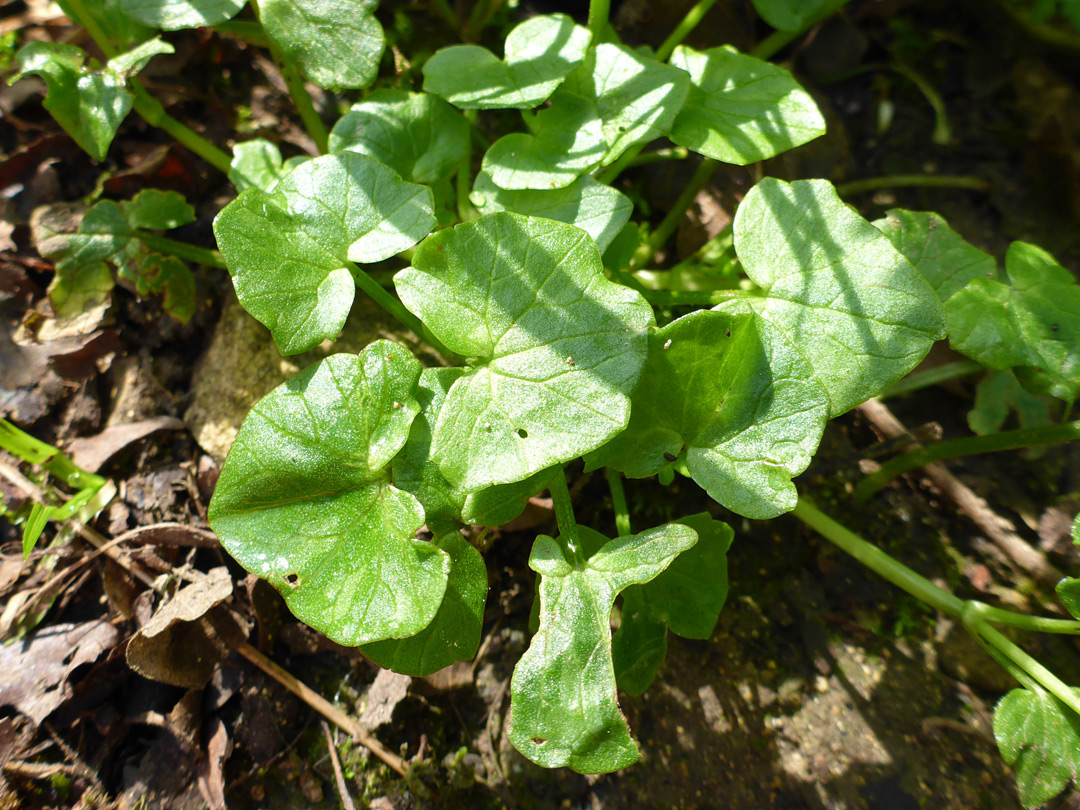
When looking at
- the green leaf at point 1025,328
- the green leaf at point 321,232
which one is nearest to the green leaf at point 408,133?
the green leaf at point 321,232

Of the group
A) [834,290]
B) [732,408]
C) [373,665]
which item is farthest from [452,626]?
[834,290]

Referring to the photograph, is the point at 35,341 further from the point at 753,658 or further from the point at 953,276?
the point at 953,276

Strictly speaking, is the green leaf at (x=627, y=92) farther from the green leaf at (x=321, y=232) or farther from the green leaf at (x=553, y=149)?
the green leaf at (x=321, y=232)

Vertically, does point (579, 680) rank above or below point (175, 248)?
below

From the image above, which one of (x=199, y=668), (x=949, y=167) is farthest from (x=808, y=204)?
(x=199, y=668)

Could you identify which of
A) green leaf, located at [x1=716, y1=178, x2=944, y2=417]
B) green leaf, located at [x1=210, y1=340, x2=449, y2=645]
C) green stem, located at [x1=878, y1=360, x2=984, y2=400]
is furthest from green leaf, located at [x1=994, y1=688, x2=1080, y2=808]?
green leaf, located at [x1=210, y1=340, x2=449, y2=645]

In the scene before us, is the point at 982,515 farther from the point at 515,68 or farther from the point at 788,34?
the point at 515,68
